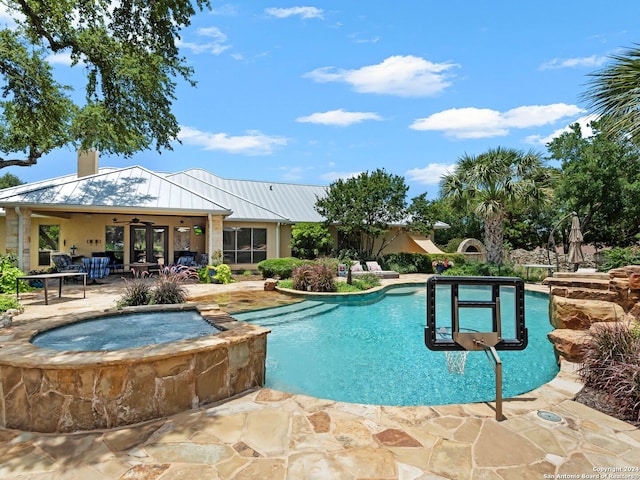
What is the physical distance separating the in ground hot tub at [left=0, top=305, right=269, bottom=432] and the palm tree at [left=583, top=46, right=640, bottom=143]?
7.22m

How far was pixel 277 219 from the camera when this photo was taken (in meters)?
19.2

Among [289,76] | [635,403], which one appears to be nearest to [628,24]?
[635,403]

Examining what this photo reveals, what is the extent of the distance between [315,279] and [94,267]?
9.02 m

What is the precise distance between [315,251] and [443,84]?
1004cm

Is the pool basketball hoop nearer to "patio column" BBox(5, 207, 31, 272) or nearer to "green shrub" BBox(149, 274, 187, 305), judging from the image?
"green shrub" BBox(149, 274, 187, 305)

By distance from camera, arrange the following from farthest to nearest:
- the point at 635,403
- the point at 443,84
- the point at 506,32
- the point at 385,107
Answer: the point at 385,107
the point at 443,84
the point at 506,32
the point at 635,403

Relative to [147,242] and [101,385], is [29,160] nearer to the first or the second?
[147,242]

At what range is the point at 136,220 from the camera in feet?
55.6

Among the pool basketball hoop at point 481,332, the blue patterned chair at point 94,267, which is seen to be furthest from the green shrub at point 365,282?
the blue patterned chair at point 94,267

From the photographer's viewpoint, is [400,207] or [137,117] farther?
[400,207]

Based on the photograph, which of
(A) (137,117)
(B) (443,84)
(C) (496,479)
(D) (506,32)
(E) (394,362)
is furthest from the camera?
(B) (443,84)

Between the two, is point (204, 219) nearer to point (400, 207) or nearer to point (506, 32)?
point (400, 207)

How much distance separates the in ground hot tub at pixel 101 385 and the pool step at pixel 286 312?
17.5 feet

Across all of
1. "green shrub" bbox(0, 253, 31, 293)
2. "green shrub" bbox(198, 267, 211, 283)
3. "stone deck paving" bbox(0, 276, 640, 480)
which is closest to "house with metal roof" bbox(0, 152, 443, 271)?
"green shrub" bbox(198, 267, 211, 283)
